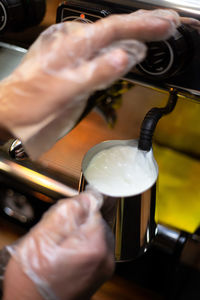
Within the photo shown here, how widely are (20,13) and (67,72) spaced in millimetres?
292

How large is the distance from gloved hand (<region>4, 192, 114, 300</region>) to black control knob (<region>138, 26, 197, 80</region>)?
Answer: 20 cm

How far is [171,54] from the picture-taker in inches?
15.4

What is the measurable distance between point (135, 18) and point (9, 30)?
0.29 metres

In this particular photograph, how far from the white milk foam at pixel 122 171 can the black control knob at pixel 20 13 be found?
28 cm

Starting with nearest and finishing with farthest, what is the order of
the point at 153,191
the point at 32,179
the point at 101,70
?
1. the point at 101,70
2. the point at 153,191
3. the point at 32,179

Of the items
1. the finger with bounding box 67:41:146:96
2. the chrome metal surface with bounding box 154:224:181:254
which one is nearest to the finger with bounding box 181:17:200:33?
the finger with bounding box 67:41:146:96

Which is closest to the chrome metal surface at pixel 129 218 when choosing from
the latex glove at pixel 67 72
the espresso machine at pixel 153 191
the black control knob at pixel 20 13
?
the espresso machine at pixel 153 191

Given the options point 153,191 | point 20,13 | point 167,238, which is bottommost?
point 167,238

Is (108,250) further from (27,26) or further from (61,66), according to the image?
(27,26)

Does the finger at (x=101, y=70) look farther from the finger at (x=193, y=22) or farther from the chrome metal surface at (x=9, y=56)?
the chrome metal surface at (x=9, y=56)

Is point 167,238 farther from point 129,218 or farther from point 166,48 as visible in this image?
point 166,48

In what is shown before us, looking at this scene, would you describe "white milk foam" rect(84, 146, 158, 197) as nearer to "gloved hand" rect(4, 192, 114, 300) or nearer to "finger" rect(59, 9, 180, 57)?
"gloved hand" rect(4, 192, 114, 300)

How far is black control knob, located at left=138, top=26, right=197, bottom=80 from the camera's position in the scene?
385 mm

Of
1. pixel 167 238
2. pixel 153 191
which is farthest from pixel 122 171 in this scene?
pixel 167 238
